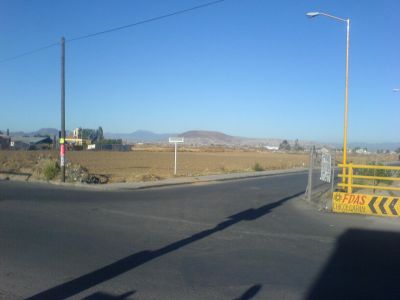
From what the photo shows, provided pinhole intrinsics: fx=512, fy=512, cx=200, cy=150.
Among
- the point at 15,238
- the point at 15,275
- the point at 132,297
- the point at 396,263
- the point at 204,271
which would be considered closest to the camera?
the point at 132,297

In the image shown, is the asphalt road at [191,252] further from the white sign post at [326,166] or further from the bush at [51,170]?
the bush at [51,170]

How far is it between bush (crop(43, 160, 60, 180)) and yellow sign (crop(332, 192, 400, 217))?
19.2 meters

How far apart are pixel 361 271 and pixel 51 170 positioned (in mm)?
25746

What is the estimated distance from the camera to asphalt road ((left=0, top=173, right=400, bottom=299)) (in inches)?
301

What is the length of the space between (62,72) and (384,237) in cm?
2251

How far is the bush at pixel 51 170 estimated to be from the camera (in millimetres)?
31417

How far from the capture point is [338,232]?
1356 centimetres

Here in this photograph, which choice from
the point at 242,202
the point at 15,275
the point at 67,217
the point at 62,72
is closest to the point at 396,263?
the point at 15,275

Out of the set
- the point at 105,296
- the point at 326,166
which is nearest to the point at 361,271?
the point at 105,296

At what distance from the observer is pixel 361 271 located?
9.04m

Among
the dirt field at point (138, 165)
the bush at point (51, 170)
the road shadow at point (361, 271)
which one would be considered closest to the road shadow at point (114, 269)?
the road shadow at point (361, 271)

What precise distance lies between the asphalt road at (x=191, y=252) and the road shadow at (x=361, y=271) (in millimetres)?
17

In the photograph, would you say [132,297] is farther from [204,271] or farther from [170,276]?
[204,271]

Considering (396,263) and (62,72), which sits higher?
(62,72)
